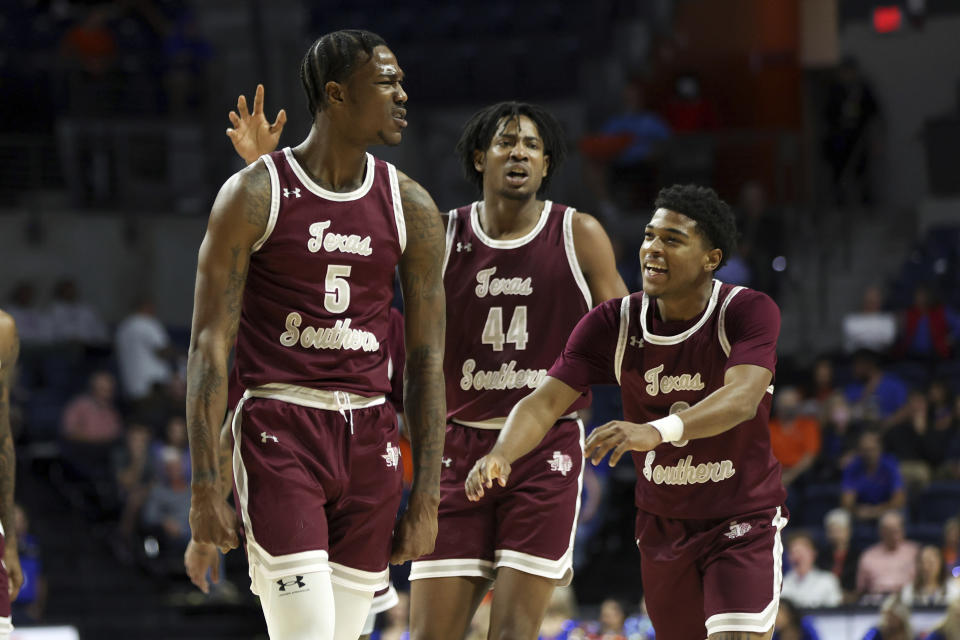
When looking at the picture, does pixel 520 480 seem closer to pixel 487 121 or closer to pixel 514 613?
pixel 514 613

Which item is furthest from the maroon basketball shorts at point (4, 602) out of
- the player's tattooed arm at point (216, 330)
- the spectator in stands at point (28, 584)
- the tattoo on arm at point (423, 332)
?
the spectator in stands at point (28, 584)

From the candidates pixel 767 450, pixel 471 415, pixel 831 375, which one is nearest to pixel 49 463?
pixel 831 375

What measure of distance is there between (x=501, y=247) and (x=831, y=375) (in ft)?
25.5

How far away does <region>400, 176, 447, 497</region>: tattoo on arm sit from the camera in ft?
16.4

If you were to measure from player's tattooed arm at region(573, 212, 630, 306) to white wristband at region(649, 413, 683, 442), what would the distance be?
3.54 ft

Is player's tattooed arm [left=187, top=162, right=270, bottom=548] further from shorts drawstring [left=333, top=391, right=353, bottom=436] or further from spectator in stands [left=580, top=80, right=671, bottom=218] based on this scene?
spectator in stands [left=580, top=80, right=671, bottom=218]

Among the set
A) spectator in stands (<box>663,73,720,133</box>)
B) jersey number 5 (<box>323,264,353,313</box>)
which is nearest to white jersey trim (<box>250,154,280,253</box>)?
jersey number 5 (<box>323,264,353,313</box>)

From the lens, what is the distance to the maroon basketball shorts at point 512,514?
19.1 ft

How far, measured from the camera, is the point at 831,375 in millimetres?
13258

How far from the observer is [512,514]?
19.3 ft

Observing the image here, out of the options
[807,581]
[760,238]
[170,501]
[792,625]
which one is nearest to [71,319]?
[170,501]

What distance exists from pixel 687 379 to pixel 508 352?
0.82 metres

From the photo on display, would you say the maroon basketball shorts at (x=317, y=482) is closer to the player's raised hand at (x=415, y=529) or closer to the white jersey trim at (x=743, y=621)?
the player's raised hand at (x=415, y=529)

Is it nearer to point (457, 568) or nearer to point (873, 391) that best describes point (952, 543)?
point (873, 391)
